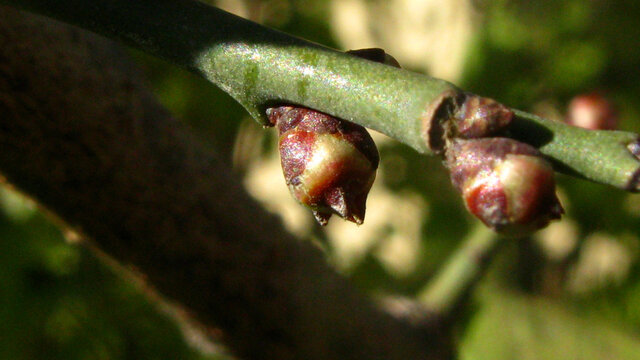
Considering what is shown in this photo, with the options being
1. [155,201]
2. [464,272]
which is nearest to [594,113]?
[464,272]

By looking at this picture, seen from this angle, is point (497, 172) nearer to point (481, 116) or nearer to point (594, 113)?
point (481, 116)

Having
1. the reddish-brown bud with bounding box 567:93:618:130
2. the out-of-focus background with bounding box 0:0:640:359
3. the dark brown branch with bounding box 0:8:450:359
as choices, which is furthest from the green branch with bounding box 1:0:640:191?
the reddish-brown bud with bounding box 567:93:618:130

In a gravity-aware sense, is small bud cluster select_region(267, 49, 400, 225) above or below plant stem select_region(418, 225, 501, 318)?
below

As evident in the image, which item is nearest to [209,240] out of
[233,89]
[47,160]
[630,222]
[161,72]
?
[47,160]

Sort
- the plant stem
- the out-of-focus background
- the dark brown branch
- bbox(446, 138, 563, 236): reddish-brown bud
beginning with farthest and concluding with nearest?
the plant stem < the out-of-focus background < the dark brown branch < bbox(446, 138, 563, 236): reddish-brown bud

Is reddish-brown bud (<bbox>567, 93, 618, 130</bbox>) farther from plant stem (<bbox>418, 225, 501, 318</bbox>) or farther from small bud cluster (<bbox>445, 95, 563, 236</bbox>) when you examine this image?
small bud cluster (<bbox>445, 95, 563, 236</bbox>)

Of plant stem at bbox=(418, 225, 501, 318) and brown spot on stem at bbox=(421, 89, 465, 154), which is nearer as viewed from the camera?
brown spot on stem at bbox=(421, 89, 465, 154)

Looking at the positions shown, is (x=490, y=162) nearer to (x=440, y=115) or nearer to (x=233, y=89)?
(x=440, y=115)
